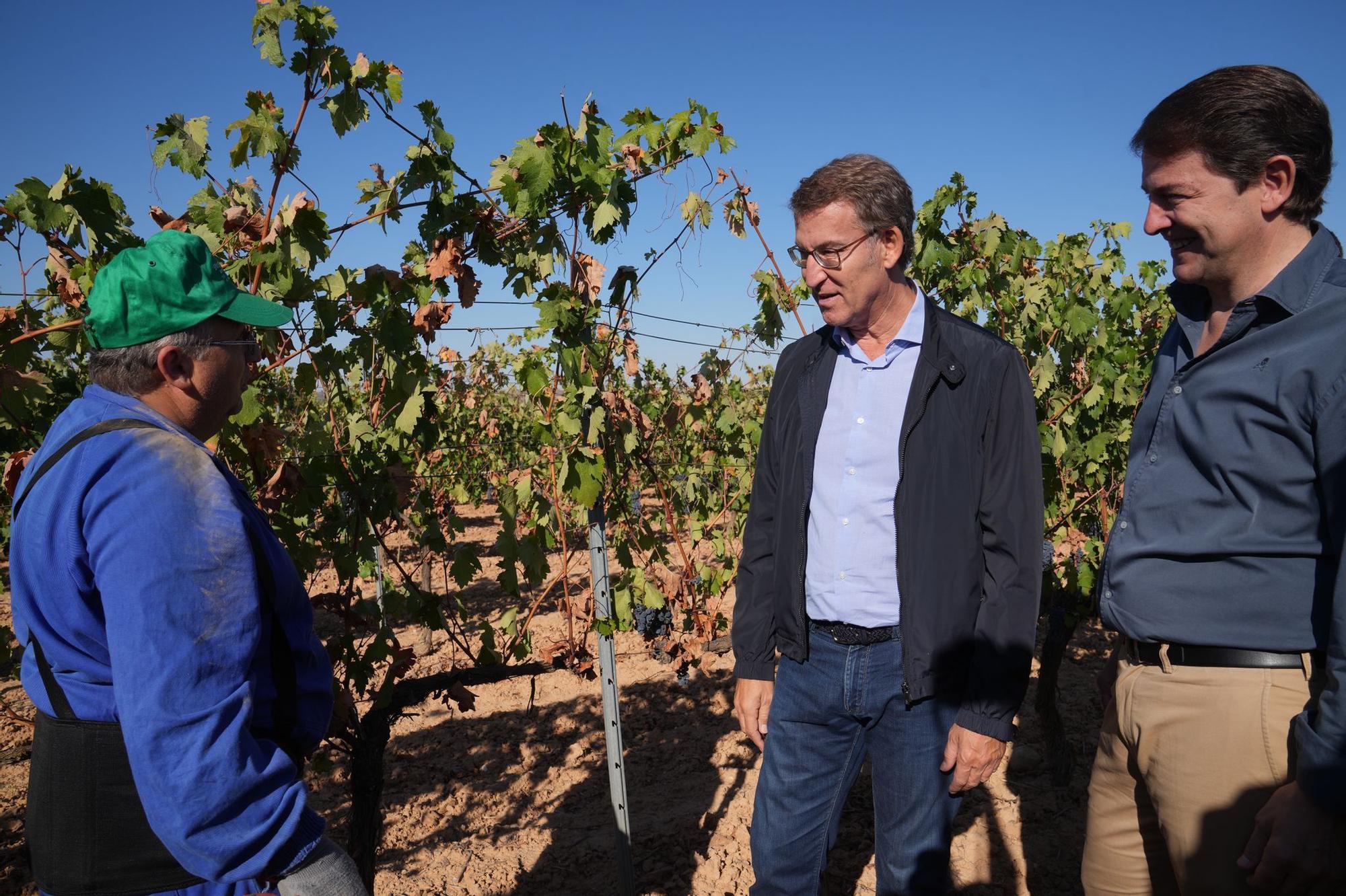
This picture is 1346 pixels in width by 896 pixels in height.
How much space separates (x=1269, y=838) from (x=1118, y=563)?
48 cm

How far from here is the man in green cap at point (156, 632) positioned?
1.07 metres

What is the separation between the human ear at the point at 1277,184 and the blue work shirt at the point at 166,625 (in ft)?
5.33

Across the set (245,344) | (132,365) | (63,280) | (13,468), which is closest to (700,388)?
(63,280)

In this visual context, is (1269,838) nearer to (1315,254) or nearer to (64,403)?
(1315,254)

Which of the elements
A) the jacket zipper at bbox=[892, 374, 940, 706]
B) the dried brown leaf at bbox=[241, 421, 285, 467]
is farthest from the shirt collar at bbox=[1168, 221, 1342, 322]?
the dried brown leaf at bbox=[241, 421, 285, 467]

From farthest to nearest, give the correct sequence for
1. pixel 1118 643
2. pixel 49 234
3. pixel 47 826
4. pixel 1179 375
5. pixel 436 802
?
pixel 436 802
pixel 49 234
pixel 1118 643
pixel 1179 375
pixel 47 826

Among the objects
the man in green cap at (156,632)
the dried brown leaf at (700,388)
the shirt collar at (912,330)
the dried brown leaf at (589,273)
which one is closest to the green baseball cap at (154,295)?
the man in green cap at (156,632)

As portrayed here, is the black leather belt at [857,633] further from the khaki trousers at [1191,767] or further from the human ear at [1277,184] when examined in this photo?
the human ear at [1277,184]

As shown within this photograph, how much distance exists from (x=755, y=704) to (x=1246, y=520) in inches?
43.6

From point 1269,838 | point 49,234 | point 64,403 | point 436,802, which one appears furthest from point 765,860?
point 64,403

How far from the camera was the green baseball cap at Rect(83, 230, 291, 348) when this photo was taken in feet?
3.88

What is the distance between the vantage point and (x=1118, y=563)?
1.55 m

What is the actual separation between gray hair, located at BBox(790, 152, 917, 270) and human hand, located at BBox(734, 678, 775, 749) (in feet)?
3.37

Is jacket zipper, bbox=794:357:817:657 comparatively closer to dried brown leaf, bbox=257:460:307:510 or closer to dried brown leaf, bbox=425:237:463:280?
dried brown leaf, bbox=425:237:463:280
